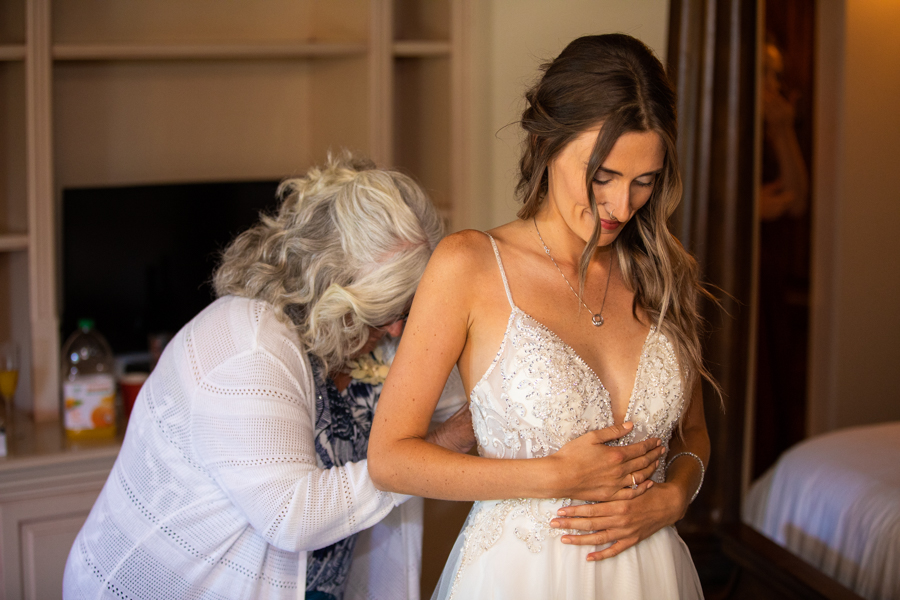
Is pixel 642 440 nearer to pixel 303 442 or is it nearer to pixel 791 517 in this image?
pixel 303 442

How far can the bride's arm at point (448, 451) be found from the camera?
1.12 metres

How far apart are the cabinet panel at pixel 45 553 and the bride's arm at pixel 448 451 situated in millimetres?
1469

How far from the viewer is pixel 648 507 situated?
1.20m

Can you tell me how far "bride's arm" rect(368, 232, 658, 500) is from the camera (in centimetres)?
112

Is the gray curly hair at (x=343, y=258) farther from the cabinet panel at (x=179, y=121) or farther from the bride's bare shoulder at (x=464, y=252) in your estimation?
the cabinet panel at (x=179, y=121)

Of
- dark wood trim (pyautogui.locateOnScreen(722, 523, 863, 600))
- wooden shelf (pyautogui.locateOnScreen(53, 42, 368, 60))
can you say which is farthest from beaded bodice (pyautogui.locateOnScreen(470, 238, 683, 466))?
wooden shelf (pyautogui.locateOnScreen(53, 42, 368, 60))

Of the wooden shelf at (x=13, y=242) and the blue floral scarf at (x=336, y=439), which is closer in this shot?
the blue floral scarf at (x=336, y=439)

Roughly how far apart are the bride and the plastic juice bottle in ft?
4.78

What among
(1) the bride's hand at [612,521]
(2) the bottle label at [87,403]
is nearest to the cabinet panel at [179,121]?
(2) the bottle label at [87,403]

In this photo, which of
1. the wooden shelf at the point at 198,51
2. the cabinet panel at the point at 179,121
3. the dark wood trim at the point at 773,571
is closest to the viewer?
the dark wood trim at the point at 773,571

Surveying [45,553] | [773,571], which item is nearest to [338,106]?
[45,553]

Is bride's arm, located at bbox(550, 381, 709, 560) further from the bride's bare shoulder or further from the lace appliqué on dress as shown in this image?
the bride's bare shoulder

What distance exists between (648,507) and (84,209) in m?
2.14

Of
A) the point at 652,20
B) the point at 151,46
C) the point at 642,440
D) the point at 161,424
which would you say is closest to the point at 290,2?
the point at 151,46
